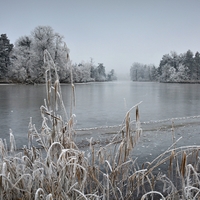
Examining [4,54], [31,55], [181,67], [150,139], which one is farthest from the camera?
[181,67]

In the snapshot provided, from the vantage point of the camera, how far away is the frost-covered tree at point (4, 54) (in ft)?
150

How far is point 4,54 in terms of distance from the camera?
4691 centimetres

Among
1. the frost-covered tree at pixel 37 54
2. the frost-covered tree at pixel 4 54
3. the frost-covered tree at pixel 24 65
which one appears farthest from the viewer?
the frost-covered tree at pixel 4 54

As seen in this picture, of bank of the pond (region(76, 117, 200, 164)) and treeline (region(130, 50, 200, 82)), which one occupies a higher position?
treeline (region(130, 50, 200, 82))

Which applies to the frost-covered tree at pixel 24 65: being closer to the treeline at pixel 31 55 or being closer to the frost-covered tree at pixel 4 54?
the treeline at pixel 31 55

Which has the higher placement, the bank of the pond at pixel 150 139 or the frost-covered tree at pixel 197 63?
the frost-covered tree at pixel 197 63

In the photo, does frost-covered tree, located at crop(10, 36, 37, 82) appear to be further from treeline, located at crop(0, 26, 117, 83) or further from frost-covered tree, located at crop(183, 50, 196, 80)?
frost-covered tree, located at crop(183, 50, 196, 80)

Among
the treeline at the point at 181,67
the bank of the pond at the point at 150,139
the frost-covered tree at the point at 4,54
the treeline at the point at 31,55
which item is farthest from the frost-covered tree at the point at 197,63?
the bank of the pond at the point at 150,139

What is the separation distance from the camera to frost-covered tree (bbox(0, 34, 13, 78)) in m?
45.6

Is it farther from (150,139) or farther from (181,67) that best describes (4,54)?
(181,67)

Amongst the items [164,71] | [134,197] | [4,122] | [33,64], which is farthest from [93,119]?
[164,71]

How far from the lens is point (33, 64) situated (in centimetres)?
4441

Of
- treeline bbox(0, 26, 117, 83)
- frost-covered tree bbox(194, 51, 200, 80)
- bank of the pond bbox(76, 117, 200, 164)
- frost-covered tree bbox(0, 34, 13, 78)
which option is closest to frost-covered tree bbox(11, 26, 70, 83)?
treeline bbox(0, 26, 117, 83)

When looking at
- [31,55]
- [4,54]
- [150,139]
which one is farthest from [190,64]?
[150,139]
